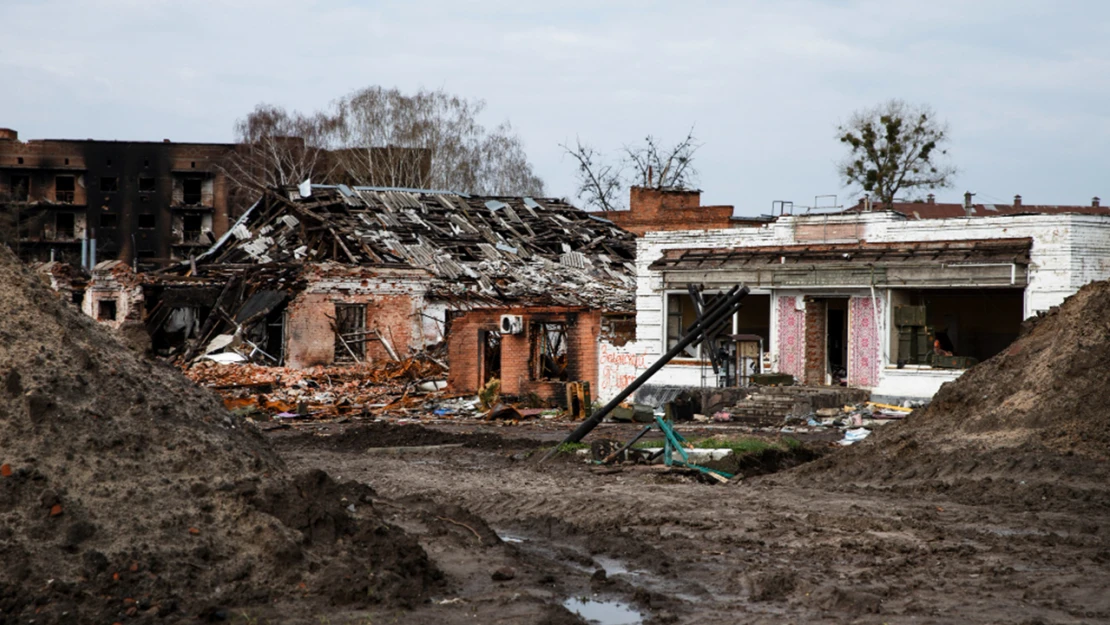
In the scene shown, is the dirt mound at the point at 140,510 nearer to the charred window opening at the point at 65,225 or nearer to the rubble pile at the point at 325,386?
the rubble pile at the point at 325,386

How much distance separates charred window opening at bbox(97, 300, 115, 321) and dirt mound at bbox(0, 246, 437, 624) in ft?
84.0

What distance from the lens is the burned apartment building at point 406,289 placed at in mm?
30016

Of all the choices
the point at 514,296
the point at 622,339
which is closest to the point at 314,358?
the point at 514,296

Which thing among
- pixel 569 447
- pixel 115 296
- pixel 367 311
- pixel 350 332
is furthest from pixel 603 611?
pixel 115 296

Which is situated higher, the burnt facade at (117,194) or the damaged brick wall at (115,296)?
the burnt facade at (117,194)

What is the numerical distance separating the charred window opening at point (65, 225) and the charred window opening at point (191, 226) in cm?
629

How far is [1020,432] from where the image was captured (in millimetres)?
15664

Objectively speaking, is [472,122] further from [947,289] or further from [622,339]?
[947,289]

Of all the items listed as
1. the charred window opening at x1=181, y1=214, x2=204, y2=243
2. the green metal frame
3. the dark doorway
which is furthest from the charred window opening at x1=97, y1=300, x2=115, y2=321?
the charred window opening at x1=181, y1=214, x2=204, y2=243

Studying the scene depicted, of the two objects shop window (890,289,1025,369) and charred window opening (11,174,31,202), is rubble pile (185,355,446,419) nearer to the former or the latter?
shop window (890,289,1025,369)

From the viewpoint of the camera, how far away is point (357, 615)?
8562mm

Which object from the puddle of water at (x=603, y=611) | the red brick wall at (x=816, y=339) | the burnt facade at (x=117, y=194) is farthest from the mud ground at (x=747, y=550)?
the burnt facade at (x=117, y=194)

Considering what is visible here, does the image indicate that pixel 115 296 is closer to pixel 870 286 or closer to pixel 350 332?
pixel 350 332

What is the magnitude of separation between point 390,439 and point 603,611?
12.8 metres
